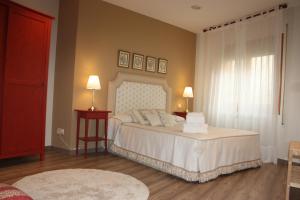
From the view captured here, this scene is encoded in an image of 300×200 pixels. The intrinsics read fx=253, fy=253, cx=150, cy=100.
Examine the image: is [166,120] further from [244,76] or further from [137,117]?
[244,76]

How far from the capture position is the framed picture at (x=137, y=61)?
505cm

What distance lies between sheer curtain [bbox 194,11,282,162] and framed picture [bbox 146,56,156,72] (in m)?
1.24

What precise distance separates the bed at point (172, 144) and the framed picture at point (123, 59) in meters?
0.20

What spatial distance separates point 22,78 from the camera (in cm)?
344

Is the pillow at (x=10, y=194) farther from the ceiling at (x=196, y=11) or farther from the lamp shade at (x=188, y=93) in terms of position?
the lamp shade at (x=188, y=93)

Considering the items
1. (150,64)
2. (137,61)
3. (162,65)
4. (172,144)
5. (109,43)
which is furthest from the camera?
(162,65)

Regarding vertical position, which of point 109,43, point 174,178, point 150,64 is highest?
point 109,43

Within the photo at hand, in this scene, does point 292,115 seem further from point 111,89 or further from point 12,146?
point 12,146

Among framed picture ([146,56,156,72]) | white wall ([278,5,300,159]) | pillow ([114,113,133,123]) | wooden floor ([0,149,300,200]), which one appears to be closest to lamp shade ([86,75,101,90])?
pillow ([114,113,133,123])

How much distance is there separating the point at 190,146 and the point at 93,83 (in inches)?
78.1

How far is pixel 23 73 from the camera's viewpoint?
11.3ft

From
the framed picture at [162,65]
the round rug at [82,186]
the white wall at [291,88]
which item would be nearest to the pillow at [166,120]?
the framed picture at [162,65]

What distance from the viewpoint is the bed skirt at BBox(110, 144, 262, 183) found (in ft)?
10.0

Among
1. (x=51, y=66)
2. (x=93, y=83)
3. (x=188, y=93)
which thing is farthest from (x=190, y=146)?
(x=51, y=66)
